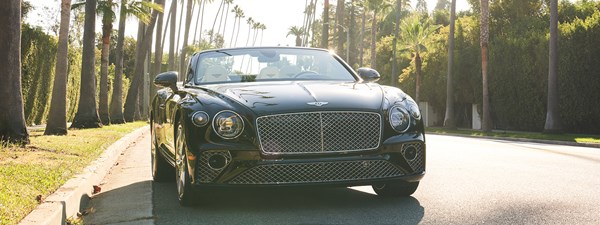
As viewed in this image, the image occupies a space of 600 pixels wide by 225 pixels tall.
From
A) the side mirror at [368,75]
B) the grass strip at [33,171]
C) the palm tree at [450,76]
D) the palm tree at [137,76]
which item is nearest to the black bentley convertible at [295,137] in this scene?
the side mirror at [368,75]

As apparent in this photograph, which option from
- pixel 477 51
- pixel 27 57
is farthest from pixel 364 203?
pixel 477 51

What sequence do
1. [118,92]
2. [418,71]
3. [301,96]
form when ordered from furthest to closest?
[418,71] → [118,92] → [301,96]

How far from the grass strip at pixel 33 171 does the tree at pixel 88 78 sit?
888 centimetres

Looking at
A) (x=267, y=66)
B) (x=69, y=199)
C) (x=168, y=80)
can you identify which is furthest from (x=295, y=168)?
(x=168, y=80)

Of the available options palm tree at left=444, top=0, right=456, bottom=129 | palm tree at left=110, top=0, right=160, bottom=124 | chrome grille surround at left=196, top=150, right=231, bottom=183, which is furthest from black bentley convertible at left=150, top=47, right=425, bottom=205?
palm tree at left=444, top=0, right=456, bottom=129

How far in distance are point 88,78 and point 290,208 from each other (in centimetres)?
1735

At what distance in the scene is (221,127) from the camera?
5.88 meters

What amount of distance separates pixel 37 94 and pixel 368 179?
21900 mm

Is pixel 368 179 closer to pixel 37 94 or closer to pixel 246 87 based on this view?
pixel 246 87

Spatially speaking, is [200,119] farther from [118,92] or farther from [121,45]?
[121,45]

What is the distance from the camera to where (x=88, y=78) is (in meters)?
22.3

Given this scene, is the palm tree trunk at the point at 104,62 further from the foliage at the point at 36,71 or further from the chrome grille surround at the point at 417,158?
the chrome grille surround at the point at 417,158

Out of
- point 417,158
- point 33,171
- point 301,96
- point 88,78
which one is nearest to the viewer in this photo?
point 301,96

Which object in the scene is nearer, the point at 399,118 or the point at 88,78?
the point at 399,118
